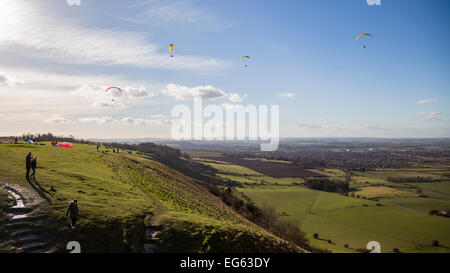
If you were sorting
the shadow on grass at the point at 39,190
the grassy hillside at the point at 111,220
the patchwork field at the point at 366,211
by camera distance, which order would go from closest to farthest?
the grassy hillside at the point at 111,220 → the shadow on grass at the point at 39,190 → the patchwork field at the point at 366,211

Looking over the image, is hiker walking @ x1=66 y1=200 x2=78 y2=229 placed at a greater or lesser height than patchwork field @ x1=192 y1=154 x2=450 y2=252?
greater

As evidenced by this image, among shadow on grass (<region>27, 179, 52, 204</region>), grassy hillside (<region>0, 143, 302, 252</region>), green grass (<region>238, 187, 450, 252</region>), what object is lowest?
green grass (<region>238, 187, 450, 252</region>)

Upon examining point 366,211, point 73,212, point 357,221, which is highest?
A: point 73,212

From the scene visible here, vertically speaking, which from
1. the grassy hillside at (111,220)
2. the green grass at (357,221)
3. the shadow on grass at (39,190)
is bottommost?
the green grass at (357,221)

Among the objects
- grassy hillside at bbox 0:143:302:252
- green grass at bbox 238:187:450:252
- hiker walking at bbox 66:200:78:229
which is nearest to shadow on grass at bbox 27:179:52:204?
grassy hillside at bbox 0:143:302:252

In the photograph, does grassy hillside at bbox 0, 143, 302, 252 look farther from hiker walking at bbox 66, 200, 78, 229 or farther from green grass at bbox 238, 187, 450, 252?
green grass at bbox 238, 187, 450, 252

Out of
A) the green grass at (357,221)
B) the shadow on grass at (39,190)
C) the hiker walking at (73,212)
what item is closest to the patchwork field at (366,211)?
the green grass at (357,221)

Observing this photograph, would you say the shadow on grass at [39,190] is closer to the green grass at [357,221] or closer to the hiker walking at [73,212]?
the hiker walking at [73,212]

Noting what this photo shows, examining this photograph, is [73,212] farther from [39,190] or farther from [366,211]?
[366,211]

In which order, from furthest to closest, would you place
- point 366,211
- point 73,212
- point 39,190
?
point 366,211, point 39,190, point 73,212

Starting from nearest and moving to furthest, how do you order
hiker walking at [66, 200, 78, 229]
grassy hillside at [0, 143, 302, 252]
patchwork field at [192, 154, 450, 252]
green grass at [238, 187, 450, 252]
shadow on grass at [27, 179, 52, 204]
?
hiker walking at [66, 200, 78, 229] < grassy hillside at [0, 143, 302, 252] < shadow on grass at [27, 179, 52, 204] < green grass at [238, 187, 450, 252] < patchwork field at [192, 154, 450, 252]

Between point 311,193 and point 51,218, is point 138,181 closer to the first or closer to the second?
point 51,218

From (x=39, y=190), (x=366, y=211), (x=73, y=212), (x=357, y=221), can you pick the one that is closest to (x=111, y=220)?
(x=73, y=212)
